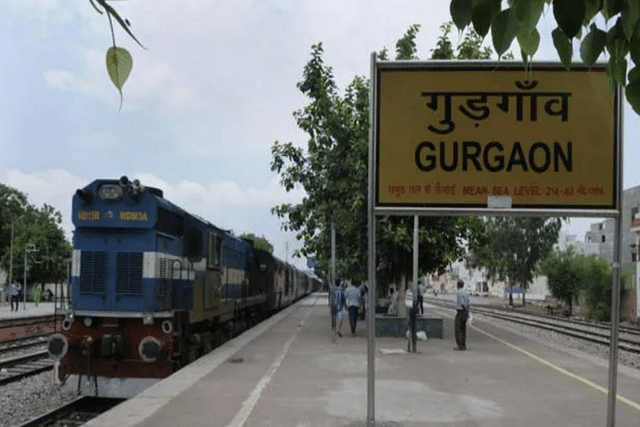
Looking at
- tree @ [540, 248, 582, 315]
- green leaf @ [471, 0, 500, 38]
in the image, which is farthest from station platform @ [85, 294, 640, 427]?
tree @ [540, 248, 582, 315]

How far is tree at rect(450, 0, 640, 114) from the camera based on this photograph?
8.27 feet

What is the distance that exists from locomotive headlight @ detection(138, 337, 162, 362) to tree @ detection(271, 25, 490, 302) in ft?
30.4

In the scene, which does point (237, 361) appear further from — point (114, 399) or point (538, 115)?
point (538, 115)

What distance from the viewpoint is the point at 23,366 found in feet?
55.3

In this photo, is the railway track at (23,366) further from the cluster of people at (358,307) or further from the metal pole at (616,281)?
the metal pole at (616,281)

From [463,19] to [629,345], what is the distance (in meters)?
25.9

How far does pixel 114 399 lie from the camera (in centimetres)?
1314

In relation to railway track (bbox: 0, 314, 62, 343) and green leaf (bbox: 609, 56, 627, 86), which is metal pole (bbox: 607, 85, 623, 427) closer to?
green leaf (bbox: 609, 56, 627, 86)

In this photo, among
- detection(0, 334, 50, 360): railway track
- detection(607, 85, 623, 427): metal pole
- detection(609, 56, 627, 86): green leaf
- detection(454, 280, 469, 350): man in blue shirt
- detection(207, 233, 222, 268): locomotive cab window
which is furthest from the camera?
detection(0, 334, 50, 360): railway track

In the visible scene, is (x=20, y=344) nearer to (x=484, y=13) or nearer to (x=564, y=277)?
(x=484, y=13)

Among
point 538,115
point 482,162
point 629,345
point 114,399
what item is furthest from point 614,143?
point 629,345

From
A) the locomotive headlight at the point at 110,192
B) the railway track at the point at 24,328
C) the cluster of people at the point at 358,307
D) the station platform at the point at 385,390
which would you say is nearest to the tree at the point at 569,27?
the station platform at the point at 385,390

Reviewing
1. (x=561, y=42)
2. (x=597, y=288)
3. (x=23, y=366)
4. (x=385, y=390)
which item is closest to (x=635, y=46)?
(x=561, y=42)

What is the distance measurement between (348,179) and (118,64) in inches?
767
